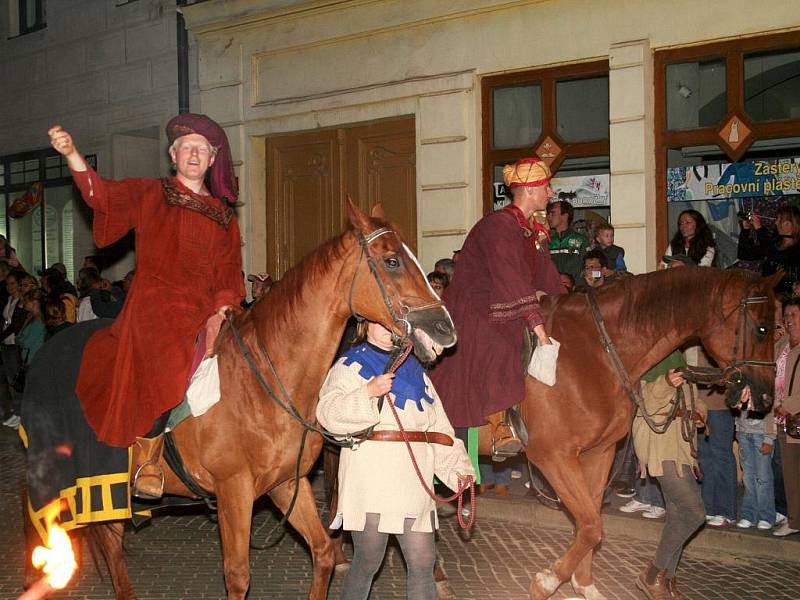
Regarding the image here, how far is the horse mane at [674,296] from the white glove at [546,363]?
47 cm

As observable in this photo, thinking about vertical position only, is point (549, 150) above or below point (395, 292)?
above

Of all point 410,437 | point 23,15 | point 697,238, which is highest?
point 23,15

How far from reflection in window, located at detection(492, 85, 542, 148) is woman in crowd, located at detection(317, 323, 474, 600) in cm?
854

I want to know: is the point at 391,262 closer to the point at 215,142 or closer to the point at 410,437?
the point at 410,437

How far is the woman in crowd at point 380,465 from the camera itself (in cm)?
480

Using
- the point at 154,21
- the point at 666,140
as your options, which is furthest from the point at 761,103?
the point at 154,21

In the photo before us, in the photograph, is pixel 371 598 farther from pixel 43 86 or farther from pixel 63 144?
pixel 43 86

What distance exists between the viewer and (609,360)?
21.1 ft

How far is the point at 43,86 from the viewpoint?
18.5 meters

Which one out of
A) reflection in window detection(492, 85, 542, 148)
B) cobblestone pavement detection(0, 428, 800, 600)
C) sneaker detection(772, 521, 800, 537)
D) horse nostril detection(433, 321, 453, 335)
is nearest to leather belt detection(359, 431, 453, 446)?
horse nostril detection(433, 321, 453, 335)

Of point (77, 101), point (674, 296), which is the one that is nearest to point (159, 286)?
point (674, 296)

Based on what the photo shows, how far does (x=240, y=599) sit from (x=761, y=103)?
27.6 ft

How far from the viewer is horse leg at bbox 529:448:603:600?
6.06m

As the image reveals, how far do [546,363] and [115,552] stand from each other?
2.77 meters
